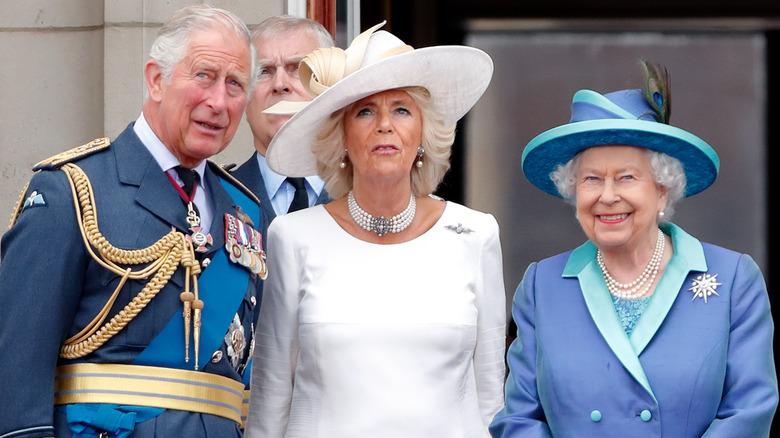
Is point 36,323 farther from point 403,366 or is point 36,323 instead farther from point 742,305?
point 742,305

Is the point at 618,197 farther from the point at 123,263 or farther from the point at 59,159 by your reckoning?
the point at 59,159

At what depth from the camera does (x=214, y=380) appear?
3357 mm

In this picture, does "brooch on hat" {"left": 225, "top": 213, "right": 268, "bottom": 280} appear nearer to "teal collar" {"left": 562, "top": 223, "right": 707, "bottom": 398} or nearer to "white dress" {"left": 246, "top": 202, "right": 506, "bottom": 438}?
"white dress" {"left": 246, "top": 202, "right": 506, "bottom": 438}


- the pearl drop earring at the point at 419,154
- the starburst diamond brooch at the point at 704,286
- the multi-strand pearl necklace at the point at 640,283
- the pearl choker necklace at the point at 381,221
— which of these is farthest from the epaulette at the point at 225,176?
the starburst diamond brooch at the point at 704,286

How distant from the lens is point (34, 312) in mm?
3098

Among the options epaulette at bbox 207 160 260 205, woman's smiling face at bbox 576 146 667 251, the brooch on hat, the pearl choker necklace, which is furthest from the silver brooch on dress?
epaulette at bbox 207 160 260 205

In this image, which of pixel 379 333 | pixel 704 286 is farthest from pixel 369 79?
pixel 704 286

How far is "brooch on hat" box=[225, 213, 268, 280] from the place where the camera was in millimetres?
3469

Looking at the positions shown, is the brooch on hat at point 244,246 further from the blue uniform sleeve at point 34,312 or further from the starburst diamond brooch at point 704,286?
the starburst diamond brooch at point 704,286

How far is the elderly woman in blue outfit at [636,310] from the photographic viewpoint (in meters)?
3.17

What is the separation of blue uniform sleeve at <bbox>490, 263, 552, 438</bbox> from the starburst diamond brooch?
1.34 ft

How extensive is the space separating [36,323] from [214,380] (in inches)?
19.1

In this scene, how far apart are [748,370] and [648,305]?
0.94 feet

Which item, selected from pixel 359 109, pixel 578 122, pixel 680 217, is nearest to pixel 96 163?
pixel 359 109
